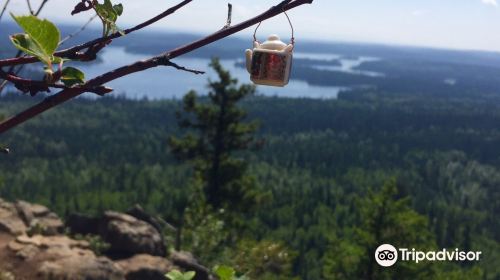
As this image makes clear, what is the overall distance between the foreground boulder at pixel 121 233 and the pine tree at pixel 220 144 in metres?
8.85

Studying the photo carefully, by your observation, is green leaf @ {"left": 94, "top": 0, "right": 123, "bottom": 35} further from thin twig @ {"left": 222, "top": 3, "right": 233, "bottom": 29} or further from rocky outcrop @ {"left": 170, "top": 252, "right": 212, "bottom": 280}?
rocky outcrop @ {"left": 170, "top": 252, "right": 212, "bottom": 280}

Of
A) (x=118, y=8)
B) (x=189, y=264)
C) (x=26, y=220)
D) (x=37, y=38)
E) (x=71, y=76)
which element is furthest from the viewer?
(x=189, y=264)

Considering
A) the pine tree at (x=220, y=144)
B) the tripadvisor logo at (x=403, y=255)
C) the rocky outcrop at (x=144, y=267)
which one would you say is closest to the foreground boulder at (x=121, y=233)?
the rocky outcrop at (x=144, y=267)

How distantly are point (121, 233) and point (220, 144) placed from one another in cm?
1110

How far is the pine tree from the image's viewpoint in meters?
23.0

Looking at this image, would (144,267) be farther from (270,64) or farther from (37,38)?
(37,38)

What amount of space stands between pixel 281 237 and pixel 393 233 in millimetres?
40513

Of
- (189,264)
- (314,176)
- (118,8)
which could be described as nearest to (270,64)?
(118,8)

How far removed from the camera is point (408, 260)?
61.1ft

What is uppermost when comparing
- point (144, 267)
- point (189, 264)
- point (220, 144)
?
point (220, 144)

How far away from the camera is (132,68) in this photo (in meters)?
0.79

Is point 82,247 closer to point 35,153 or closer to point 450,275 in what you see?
point 450,275

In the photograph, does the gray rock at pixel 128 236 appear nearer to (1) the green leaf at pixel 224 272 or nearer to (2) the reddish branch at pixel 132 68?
(1) the green leaf at pixel 224 272

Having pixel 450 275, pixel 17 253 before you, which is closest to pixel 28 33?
pixel 17 253
